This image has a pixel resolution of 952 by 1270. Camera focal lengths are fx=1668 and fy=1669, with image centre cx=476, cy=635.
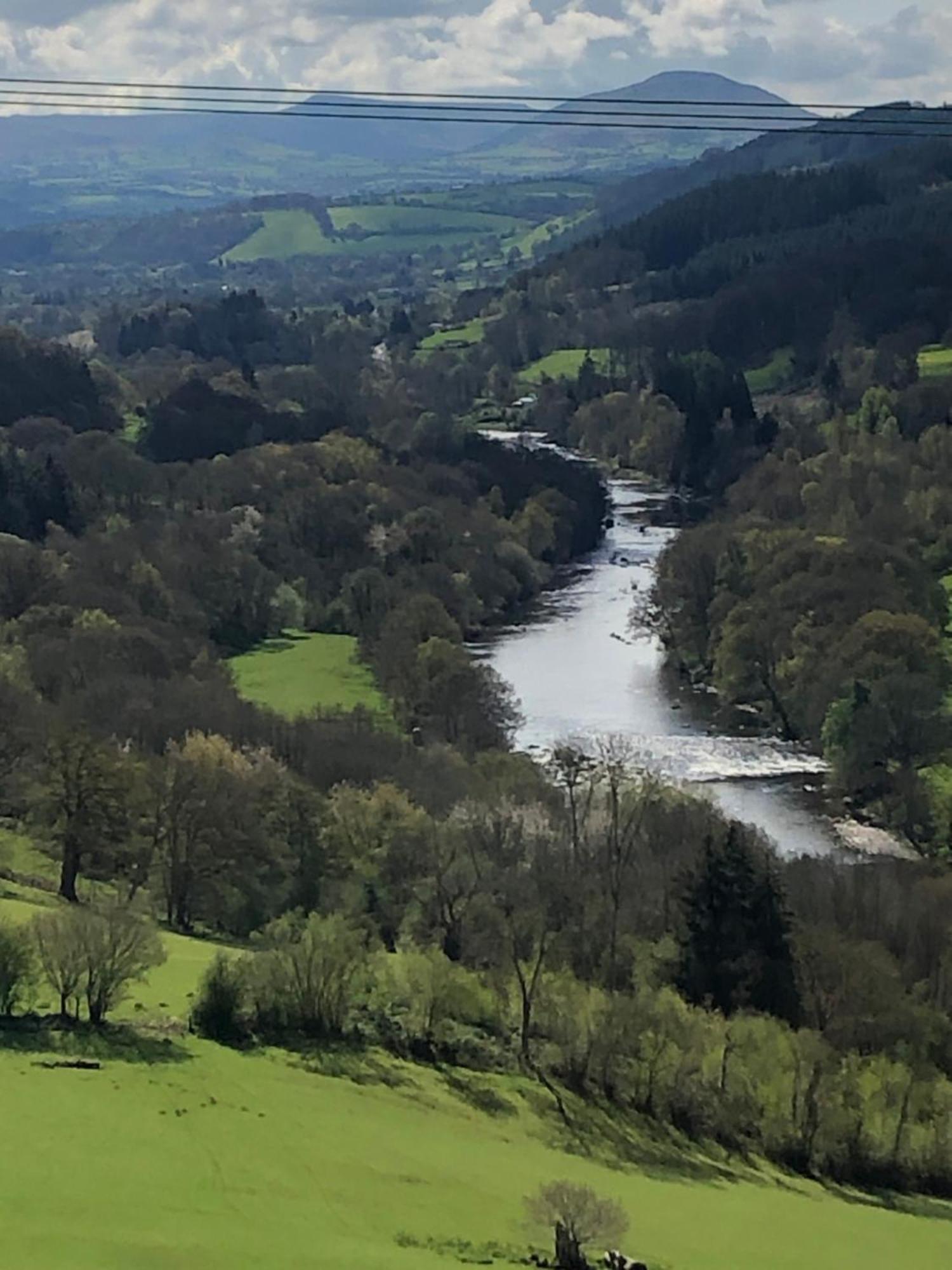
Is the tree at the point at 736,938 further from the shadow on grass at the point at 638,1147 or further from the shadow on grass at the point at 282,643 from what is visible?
the shadow on grass at the point at 282,643

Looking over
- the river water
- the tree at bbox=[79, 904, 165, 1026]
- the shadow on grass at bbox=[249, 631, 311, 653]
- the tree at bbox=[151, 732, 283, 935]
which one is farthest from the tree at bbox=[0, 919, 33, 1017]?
the shadow on grass at bbox=[249, 631, 311, 653]

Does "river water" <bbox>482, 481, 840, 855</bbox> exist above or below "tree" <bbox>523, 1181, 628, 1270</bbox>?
below

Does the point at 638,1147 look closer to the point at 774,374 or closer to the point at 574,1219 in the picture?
the point at 574,1219

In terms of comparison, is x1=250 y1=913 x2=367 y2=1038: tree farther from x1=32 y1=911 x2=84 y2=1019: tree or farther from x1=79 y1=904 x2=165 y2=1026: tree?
x1=32 y1=911 x2=84 y2=1019: tree

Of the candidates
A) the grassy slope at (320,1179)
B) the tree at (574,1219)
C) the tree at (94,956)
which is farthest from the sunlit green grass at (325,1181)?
the tree at (94,956)

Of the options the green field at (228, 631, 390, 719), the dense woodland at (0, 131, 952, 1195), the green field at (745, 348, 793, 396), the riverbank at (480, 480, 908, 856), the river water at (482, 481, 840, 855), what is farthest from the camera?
the green field at (745, 348, 793, 396)

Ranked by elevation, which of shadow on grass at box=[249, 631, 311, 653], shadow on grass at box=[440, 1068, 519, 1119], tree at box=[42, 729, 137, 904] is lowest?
shadow on grass at box=[249, 631, 311, 653]

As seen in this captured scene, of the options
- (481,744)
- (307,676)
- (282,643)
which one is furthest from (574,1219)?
(282,643)
